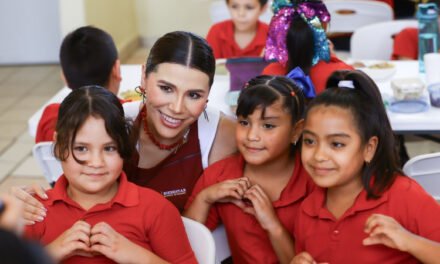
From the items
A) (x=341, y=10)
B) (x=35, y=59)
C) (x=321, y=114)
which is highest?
(x=321, y=114)

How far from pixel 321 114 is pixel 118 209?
56cm

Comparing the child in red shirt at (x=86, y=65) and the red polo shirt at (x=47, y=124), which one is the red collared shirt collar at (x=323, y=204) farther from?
the child in red shirt at (x=86, y=65)

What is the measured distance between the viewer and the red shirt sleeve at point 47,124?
8.52 ft

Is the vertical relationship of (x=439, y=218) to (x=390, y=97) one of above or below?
above

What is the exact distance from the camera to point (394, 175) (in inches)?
71.8

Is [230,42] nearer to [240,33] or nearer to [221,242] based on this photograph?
[240,33]

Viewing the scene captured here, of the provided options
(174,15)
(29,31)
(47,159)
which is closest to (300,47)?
(47,159)

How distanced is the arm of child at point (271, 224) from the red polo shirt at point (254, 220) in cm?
6

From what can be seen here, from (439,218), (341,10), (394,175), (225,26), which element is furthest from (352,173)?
(341,10)

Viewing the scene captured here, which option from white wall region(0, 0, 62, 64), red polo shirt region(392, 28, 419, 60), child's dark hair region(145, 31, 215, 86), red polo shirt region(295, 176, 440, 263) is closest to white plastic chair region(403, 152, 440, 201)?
red polo shirt region(295, 176, 440, 263)

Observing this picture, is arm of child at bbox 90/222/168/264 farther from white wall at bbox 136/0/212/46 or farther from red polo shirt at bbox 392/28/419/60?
white wall at bbox 136/0/212/46

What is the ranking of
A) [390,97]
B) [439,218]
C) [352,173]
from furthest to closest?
[390,97] < [352,173] < [439,218]

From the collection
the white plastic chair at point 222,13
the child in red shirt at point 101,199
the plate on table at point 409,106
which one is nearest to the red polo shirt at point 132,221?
the child in red shirt at point 101,199

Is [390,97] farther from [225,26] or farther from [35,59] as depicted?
[35,59]
